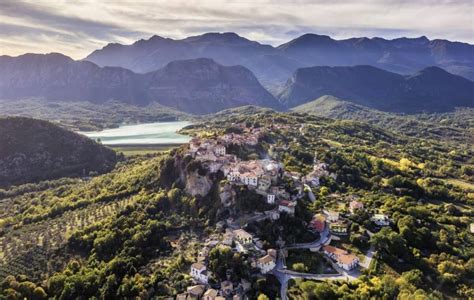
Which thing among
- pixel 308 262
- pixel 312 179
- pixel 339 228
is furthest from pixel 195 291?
pixel 312 179

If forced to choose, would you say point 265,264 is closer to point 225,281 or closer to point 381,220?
point 225,281

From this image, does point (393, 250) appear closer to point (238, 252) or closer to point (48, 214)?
point (238, 252)

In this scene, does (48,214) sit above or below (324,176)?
below

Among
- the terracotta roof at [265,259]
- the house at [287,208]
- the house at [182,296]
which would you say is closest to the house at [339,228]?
the house at [287,208]

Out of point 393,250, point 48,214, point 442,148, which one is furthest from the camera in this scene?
point 442,148

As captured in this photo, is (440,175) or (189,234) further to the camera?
(440,175)

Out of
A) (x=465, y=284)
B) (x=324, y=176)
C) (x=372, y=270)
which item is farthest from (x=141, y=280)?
(x=324, y=176)

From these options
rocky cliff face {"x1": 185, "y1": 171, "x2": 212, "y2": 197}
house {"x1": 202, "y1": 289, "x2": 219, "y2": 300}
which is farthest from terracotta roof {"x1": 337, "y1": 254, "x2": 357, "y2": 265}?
rocky cliff face {"x1": 185, "y1": 171, "x2": 212, "y2": 197}

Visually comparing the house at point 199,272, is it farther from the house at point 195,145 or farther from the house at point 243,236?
the house at point 195,145
